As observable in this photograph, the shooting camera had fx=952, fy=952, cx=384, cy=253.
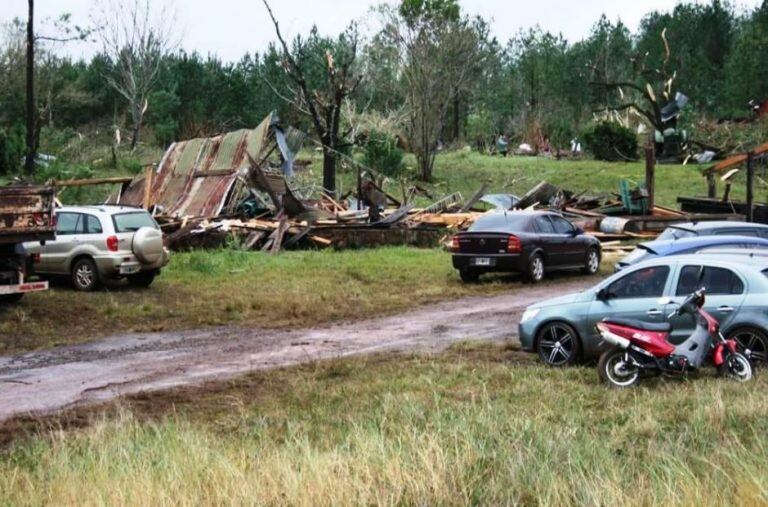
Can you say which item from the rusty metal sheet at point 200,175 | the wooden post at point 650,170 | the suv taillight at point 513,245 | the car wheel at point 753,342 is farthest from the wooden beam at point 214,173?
the car wheel at point 753,342

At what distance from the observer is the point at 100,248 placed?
62.7 feet

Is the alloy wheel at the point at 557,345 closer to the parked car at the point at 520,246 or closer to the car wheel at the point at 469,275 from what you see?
the parked car at the point at 520,246

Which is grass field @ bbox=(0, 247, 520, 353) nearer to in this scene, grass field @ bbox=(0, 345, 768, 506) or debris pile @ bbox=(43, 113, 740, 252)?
debris pile @ bbox=(43, 113, 740, 252)

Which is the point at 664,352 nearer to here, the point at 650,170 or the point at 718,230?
the point at 718,230

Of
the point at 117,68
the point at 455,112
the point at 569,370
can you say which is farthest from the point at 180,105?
the point at 569,370

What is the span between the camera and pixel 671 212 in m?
31.9

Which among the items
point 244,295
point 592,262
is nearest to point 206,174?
point 244,295

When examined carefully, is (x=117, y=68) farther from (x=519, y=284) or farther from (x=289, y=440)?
(x=289, y=440)

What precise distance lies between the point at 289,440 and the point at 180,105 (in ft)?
179

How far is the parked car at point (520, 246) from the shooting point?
2095 centimetres

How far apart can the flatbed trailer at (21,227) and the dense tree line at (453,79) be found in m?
26.0

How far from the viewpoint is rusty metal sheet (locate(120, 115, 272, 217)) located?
29766mm

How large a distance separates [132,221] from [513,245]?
816cm

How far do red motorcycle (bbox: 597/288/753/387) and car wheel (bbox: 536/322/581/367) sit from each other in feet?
5.74
